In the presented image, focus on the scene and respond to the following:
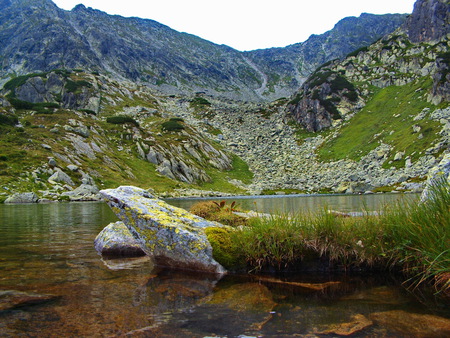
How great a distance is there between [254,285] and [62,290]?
464cm

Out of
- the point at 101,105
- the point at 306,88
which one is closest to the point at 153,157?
the point at 101,105

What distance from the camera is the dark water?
4762mm

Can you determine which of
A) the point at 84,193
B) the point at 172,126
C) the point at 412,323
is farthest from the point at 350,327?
the point at 172,126

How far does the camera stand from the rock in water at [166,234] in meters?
8.83

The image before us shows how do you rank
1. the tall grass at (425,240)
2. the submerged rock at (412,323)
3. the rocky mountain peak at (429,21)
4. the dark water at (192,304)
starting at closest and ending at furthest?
the submerged rock at (412,323) < the dark water at (192,304) < the tall grass at (425,240) < the rocky mountain peak at (429,21)

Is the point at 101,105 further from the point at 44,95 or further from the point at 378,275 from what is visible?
the point at 378,275

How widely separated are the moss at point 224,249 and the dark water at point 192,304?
62 centimetres

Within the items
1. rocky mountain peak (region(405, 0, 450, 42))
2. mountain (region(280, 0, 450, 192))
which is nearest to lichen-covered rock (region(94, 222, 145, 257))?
mountain (region(280, 0, 450, 192))

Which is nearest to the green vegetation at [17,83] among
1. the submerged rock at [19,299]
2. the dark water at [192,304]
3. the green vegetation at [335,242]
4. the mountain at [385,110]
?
the mountain at [385,110]

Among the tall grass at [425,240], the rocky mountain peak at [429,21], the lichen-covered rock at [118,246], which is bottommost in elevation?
the lichen-covered rock at [118,246]

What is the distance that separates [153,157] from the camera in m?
84.0

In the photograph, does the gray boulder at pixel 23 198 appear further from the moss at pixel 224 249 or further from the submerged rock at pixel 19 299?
the moss at pixel 224 249

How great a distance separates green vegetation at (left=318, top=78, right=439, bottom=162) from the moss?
234 ft

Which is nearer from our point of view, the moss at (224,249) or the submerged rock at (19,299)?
the submerged rock at (19,299)
